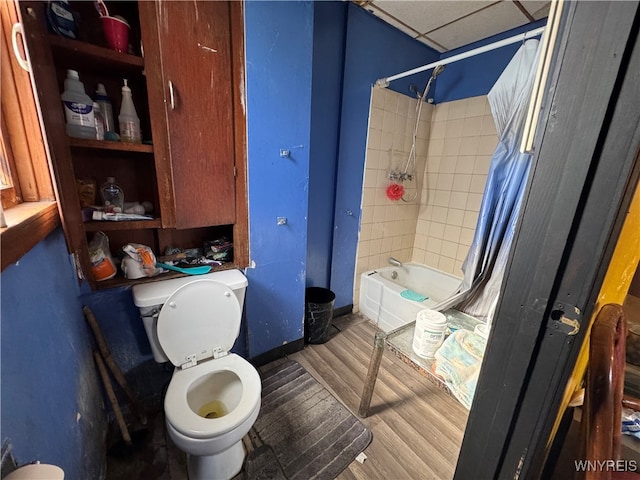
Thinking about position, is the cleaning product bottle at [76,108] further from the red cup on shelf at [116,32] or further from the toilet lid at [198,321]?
the toilet lid at [198,321]

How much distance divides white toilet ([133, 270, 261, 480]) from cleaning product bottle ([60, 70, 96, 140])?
0.67 m

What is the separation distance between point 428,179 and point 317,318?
1643mm

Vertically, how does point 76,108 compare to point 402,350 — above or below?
above

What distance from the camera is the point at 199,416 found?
102 centimetres

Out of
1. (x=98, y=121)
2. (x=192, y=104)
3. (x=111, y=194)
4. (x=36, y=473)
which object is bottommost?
(x=36, y=473)

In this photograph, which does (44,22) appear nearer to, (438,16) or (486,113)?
(438,16)

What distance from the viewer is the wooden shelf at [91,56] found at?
0.92 m

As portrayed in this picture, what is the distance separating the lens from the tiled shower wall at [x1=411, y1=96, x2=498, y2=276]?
2107 millimetres

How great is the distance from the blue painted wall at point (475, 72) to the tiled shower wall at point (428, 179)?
8 cm

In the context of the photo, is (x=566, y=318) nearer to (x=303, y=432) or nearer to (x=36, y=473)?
(x=36, y=473)

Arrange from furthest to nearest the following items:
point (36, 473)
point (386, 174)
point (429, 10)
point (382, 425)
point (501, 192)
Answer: point (386, 174)
point (429, 10)
point (501, 192)
point (382, 425)
point (36, 473)

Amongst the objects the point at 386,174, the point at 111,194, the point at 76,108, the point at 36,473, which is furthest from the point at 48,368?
the point at 386,174

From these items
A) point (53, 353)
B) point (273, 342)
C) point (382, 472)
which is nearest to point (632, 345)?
point (382, 472)

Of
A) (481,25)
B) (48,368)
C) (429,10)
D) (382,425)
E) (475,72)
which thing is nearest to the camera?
(48,368)
